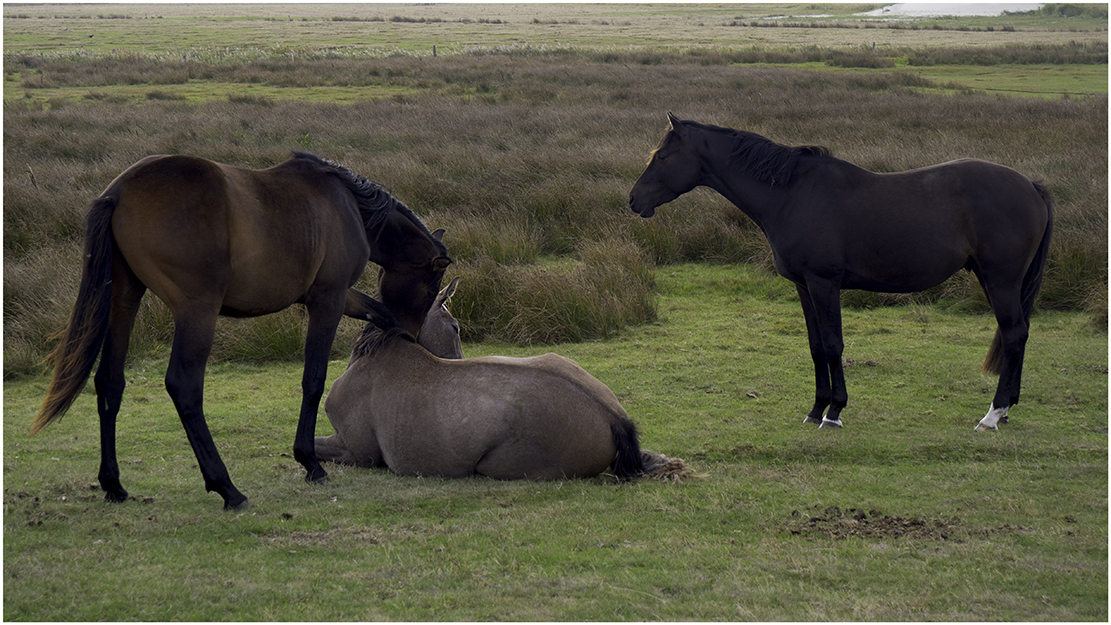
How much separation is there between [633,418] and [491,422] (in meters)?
2.02

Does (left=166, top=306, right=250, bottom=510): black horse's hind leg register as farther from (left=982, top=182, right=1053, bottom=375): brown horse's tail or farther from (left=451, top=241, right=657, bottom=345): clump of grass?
(left=982, top=182, right=1053, bottom=375): brown horse's tail

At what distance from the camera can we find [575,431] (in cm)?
538

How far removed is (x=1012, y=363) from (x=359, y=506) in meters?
5.18

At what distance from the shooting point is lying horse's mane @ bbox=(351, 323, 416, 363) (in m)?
6.00

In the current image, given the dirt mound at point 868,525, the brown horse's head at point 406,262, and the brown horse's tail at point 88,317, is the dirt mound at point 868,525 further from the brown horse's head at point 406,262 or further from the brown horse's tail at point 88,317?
the brown horse's tail at point 88,317

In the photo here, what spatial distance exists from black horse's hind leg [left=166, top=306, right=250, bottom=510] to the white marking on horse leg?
5262 millimetres

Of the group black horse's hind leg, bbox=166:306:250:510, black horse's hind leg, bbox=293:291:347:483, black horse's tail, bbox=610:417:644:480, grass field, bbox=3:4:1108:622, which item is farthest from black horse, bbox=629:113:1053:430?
black horse's hind leg, bbox=166:306:250:510

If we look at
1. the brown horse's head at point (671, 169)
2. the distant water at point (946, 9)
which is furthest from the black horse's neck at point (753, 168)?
the distant water at point (946, 9)

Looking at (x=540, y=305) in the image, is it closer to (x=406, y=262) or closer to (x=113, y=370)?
(x=406, y=262)

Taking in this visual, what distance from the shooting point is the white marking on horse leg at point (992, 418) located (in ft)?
21.8

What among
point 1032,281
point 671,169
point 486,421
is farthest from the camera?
point 671,169

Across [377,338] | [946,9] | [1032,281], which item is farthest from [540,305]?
[946,9]

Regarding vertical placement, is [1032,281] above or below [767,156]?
below

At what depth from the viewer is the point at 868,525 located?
15.1ft
